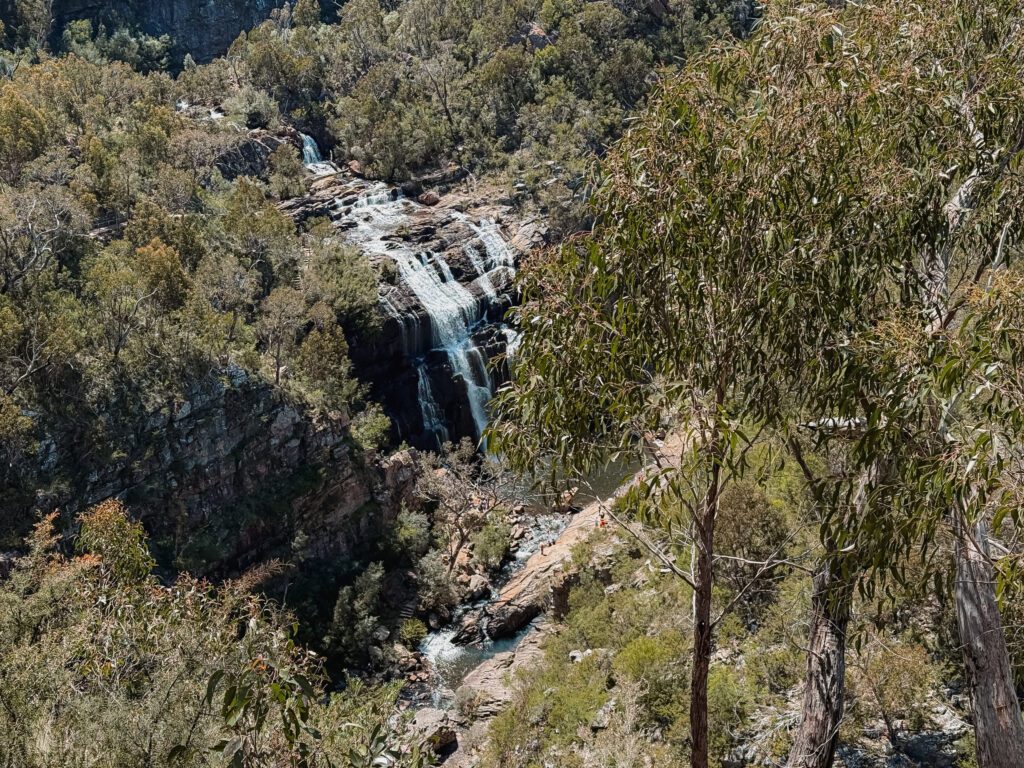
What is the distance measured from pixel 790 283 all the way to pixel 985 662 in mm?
2942

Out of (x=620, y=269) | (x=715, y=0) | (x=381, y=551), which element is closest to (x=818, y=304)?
(x=620, y=269)

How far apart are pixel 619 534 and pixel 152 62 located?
62539mm

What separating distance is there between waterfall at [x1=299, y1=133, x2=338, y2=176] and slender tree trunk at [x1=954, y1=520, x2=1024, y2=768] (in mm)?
40044

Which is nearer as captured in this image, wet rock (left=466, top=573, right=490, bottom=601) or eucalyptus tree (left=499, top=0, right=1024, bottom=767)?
eucalyptus tree (left=499, top=0, right=1024, bottom=767)

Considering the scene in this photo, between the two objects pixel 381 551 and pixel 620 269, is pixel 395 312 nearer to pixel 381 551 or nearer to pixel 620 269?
pixel 381 551

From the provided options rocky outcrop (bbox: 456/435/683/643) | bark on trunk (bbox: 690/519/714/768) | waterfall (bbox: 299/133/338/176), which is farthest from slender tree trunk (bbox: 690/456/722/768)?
waterfall (bbox: 299/133/338/176)

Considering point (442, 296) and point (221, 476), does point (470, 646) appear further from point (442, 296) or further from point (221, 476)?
point (442, 296)

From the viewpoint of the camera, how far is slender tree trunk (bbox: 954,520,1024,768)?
4.85 m

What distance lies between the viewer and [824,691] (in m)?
5.68

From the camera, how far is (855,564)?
4.83 m

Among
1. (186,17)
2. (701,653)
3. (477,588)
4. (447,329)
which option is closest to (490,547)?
(477,588)

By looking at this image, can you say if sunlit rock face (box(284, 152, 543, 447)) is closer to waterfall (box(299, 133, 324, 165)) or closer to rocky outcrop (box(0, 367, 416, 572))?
rocky outcrop (box(0, 367, 416, 572))

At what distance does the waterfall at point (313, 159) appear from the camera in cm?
4143

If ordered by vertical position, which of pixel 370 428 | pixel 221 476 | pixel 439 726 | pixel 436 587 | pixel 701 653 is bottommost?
pixel 436 587
